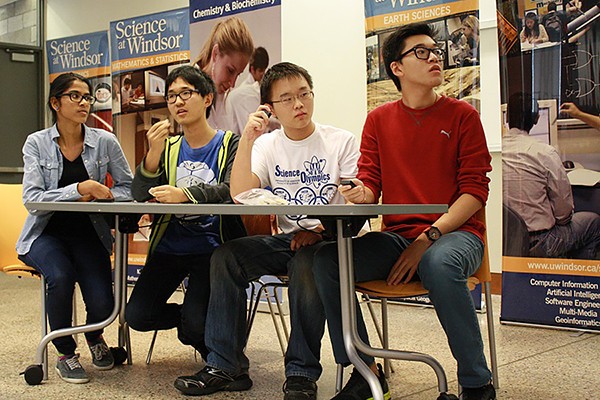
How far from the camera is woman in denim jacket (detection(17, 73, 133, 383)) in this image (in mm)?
2682

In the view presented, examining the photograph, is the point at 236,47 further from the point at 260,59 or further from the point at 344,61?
the point at 344,61

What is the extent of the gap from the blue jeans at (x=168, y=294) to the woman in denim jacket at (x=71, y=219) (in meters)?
0.14

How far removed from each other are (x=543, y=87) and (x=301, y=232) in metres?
1.80

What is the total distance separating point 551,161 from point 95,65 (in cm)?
363

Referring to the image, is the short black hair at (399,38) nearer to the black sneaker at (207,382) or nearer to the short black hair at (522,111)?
the black sneaker at (207,382)

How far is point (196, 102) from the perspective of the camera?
2756mm

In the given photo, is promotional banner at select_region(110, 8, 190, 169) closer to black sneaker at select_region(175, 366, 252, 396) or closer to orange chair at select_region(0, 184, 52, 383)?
orange chair at select_region(0, 184, 52, 383)

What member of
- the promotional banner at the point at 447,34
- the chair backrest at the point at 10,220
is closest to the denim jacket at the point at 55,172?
the chair backrest at the point at 10,220

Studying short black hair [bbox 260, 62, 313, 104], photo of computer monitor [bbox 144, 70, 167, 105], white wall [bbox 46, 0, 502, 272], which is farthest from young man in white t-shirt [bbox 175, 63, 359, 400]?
photo of computer monitor [bbox 144, 70, 167, 105]

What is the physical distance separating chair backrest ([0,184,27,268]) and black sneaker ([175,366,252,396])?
45.3 inches

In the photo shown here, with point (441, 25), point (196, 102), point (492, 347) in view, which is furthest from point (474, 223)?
point (441, 25)

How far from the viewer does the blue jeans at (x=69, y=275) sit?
2670 millimetres

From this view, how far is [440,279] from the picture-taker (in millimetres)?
1972

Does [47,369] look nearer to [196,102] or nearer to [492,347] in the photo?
[196,102]
